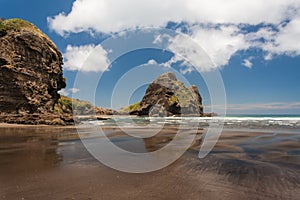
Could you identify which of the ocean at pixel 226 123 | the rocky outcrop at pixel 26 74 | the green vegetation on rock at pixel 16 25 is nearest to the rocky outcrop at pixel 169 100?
the ocean at pixel 226 123

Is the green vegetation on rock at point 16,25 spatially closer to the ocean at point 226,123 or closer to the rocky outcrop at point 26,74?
the rocky outcrop at point 26,74

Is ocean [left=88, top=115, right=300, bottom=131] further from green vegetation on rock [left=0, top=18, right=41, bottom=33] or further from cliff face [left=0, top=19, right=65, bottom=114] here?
green vegetation on rock [left=0, top=18, right=41, bottom=33]

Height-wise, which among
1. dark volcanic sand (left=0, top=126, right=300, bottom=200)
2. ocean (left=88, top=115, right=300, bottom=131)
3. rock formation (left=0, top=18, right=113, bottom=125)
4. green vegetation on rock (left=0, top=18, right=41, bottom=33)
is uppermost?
green vegetation on rock (left=0, top=18, right=41, bottom=33)

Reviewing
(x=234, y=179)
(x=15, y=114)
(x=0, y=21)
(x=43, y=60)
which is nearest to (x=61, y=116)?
(x=15, y=114)

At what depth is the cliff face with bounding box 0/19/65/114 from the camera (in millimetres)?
24859

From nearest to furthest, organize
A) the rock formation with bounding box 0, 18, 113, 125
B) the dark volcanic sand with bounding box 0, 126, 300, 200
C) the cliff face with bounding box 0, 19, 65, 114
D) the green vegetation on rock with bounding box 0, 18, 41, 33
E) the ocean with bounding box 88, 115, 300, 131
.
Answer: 1. the dark volcanic sand with bounding box 0, 126, 300, 200
2. the rock formation with bounding box 0, 18, 113, 125
3. the cliff face with bounding box 0, 19, 65, 114
4. the ocean with bounding box 88, 115, 300, 131
5. the green vegetation on rock with bounding box 0, 18, 41, 33

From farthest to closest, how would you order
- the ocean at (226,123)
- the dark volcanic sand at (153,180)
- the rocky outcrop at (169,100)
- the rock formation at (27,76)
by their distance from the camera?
the rocky outcrop at (169,100)
the ocean at (226,123)
the rock formation at (27,76)
the dark volcanic sand at (153,180)

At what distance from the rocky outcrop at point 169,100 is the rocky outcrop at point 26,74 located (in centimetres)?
7632

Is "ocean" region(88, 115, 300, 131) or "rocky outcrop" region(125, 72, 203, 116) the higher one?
"rocky outcrop" region(125, 72, 203, 116)

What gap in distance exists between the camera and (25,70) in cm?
2638

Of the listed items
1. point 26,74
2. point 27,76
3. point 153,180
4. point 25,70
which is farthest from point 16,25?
point 153,180

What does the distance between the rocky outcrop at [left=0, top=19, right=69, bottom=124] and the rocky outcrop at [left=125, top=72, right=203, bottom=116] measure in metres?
76.3

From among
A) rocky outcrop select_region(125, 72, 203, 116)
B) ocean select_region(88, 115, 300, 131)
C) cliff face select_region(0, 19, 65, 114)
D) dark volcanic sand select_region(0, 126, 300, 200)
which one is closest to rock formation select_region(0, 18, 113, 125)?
cliff face select_region(0, 19, 65, 114)

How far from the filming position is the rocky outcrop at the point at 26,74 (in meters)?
24.6
